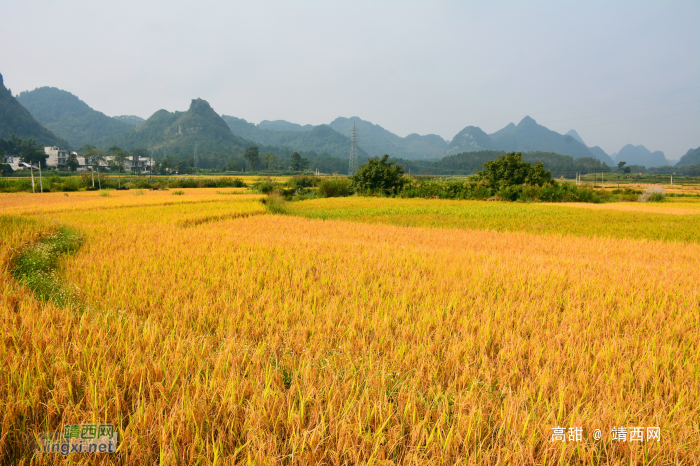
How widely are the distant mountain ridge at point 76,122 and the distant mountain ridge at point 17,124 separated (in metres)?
46.4

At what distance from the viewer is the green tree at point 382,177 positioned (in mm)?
29297

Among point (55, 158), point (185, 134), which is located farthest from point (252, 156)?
point (185, 134)

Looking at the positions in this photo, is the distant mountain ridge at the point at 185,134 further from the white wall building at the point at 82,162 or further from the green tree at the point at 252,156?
the white wall building at the point at 82,162

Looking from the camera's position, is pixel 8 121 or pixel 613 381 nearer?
pixel 613 381

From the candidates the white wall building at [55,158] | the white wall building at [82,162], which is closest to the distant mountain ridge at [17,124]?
the white wall building at [55,158]

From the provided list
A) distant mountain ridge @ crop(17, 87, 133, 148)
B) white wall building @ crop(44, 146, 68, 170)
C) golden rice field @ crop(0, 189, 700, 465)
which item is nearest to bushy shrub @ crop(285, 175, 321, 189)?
golden rice field @ crop(0, 189, 700, 465)

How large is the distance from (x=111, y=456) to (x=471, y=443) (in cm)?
148

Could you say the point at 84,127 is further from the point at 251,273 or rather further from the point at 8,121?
the point at 251,273

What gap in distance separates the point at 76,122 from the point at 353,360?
239 meters

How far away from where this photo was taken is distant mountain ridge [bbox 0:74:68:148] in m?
105

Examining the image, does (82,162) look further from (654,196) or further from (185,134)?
(654,196)

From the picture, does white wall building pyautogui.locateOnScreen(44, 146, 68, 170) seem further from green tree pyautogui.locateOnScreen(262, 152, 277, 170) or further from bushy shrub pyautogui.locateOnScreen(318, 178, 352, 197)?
bushy shrub pyautogui.locateOnScreen(318, 178, 352, 197)

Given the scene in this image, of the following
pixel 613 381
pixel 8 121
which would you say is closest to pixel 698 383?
pixel 613 381

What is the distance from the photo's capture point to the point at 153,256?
4824 mm
